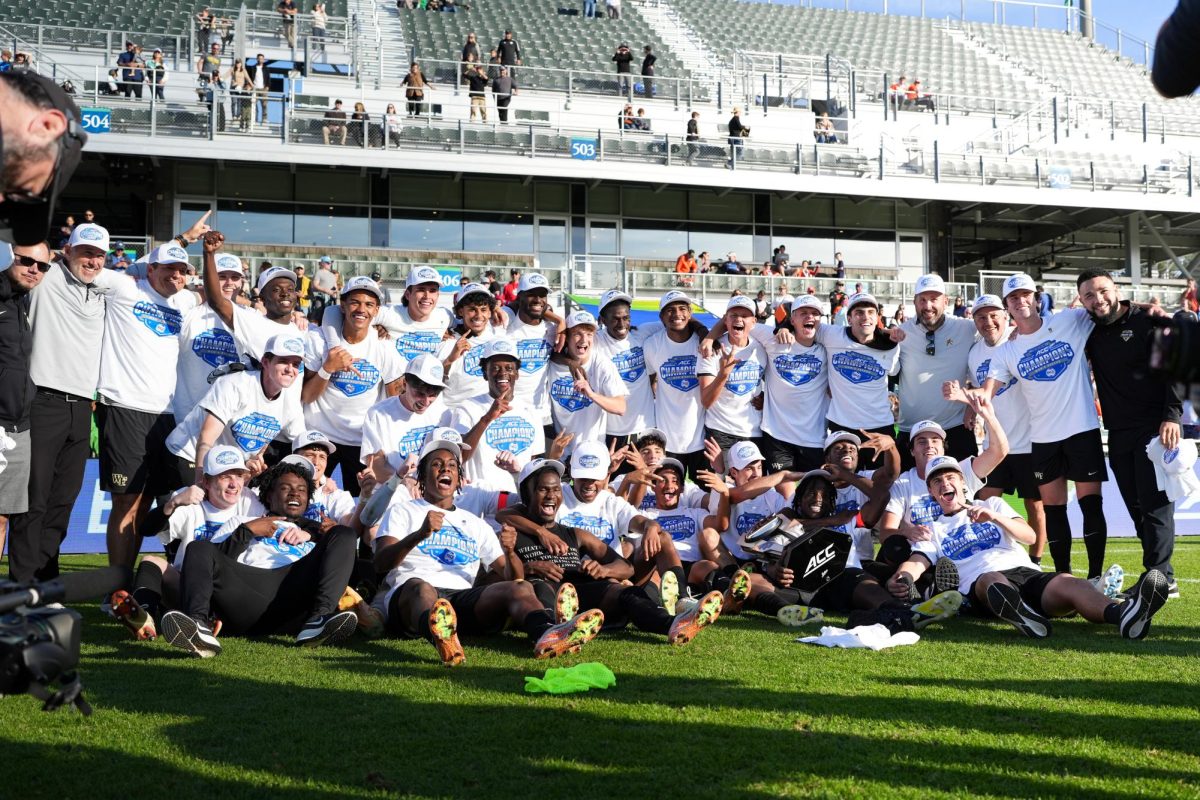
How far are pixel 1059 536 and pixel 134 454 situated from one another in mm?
6876

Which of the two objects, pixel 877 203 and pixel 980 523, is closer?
pixel 980 523

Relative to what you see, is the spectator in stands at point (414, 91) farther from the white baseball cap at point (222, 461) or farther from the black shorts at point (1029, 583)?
A: the black shorts at point (1029, 583)

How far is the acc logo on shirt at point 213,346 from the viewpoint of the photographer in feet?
26.2

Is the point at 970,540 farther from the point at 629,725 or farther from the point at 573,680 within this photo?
the point at 629,725

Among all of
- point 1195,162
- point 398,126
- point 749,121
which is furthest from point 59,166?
point 1195,162

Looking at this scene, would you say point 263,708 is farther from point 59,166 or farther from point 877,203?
point 877,203

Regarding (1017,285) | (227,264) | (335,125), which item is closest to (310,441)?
(227,264)

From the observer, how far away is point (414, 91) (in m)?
27.9

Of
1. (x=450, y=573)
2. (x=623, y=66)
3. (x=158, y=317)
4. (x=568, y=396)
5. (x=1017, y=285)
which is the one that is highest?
(x=623, y=66)

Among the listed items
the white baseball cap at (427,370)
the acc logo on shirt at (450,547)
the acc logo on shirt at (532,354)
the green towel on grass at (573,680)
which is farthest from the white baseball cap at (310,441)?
the green towel on grass at (573,680)

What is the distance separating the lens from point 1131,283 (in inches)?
1281

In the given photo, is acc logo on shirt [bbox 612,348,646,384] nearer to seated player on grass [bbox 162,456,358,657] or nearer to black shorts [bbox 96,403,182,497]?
seated player on grass [bbox 162,456,358,657]

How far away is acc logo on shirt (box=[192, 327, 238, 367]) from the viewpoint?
8.00m

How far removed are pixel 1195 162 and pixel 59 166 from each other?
36.7 meters
